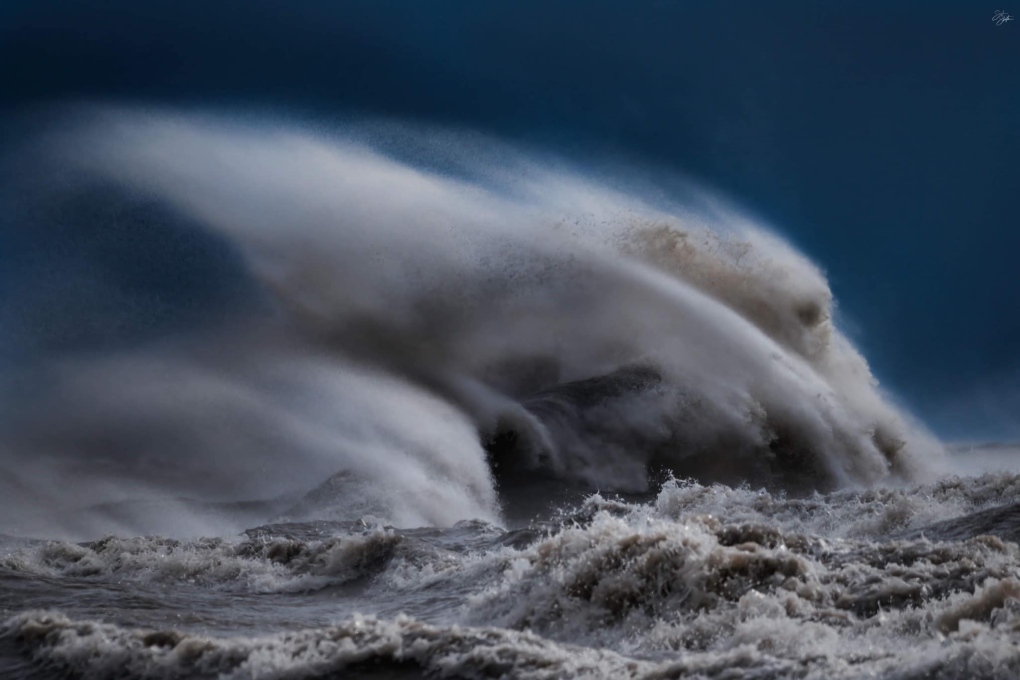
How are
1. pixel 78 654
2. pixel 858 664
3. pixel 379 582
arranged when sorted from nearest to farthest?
pixel 858 664, pixel 78 654, pixel 379 582

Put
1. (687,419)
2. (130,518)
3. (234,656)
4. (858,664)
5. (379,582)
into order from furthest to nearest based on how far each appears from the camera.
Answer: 1. (687,419)
2. (130,518)
3. (379,582)
4. (234,656)
5. (858,664)

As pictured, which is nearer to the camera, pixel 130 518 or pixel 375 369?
pixel 130 518

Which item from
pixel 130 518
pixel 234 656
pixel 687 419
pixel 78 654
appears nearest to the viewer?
pixel 234 656

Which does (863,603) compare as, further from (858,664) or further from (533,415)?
(533,415)

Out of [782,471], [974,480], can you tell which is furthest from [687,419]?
[974,480]

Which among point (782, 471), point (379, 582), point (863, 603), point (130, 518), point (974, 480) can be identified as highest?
point (782, 471)

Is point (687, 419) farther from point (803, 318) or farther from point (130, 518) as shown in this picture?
point (130, 518)

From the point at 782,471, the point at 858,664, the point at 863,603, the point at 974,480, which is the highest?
the point at 782,471

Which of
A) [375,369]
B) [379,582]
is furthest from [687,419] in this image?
[379,582]

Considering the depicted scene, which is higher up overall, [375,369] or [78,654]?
[375,369]
